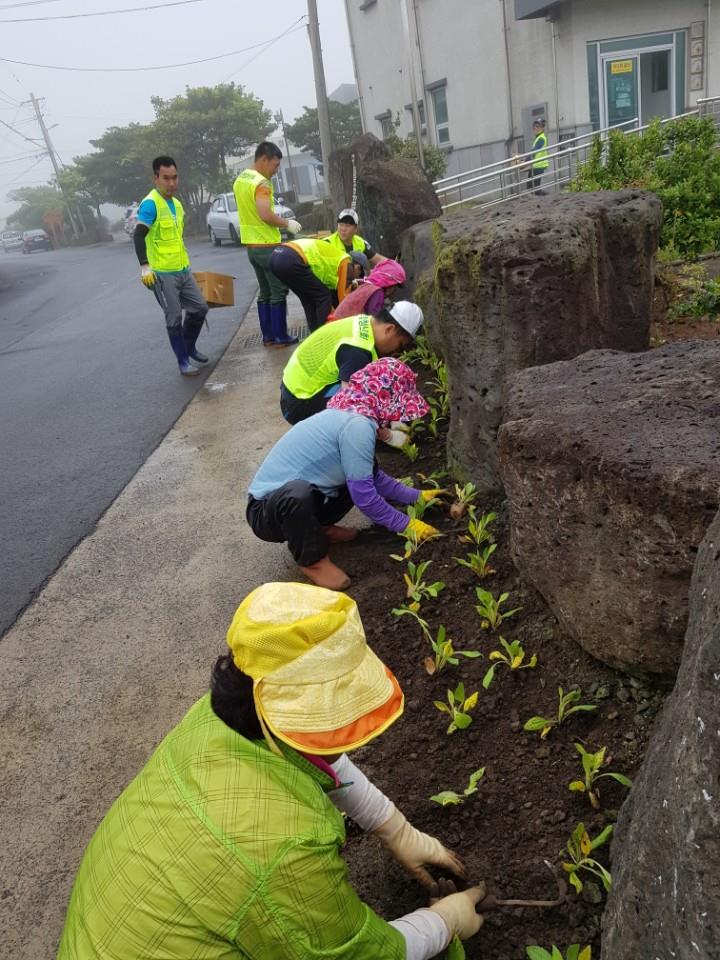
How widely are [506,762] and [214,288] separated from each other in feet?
20.6

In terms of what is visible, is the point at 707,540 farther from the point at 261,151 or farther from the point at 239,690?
the point at 261,151

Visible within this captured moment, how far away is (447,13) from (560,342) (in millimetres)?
18814

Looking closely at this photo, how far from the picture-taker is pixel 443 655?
2.79m

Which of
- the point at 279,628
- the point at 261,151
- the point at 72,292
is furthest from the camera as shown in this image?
the point at 72,292

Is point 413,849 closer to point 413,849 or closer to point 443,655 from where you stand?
point 413,849

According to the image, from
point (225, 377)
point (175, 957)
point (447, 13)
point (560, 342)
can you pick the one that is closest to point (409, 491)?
point (560, 342)

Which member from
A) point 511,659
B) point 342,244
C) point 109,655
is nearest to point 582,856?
point 511,659

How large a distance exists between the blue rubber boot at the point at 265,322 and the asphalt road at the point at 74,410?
553 millimetres

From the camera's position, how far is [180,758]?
168 cm

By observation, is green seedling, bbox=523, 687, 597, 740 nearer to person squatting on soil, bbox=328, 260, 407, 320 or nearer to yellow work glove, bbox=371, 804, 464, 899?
yellow work glove, bbox=371, 804, 464, 899

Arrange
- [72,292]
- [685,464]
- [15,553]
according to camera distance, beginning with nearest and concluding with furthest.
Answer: [685,464] → [15,553] → [72,292]

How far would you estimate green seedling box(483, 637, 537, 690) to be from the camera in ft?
8.56

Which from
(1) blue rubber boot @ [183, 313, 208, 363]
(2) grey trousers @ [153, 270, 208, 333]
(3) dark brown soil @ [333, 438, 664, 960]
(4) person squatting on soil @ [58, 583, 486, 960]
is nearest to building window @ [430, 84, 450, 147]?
(1) blue rubber boot @ [183, 313, 208, 363]

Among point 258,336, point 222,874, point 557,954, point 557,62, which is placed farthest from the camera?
point 557,62
